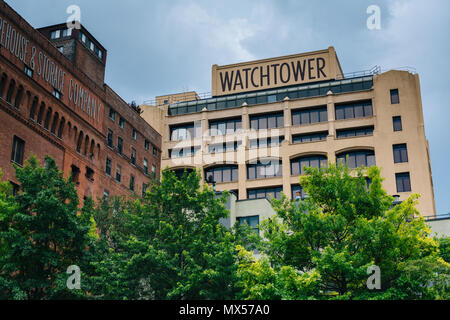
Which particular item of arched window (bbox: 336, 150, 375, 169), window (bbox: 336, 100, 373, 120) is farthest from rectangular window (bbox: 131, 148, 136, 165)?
window (bbox: 336, 100, 373, 120)

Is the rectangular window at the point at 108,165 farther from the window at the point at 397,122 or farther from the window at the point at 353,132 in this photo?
the window at the point at 397,122

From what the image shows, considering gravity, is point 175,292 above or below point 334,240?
below

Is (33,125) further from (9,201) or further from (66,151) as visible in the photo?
(9,201)

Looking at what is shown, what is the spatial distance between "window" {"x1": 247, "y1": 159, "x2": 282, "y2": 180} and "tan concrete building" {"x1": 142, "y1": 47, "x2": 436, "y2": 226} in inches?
5.2

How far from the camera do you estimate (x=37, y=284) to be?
2641cm

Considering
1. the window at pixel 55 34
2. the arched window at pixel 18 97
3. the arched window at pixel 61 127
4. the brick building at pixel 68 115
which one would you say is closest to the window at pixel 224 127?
the brick building at pixel 68 115

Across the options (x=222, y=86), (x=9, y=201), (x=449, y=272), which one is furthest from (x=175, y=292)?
(x=222, y=86)

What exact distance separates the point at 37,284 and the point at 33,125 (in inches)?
757

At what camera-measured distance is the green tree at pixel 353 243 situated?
2309cm

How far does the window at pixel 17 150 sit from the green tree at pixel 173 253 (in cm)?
1245

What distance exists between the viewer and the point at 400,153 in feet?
218

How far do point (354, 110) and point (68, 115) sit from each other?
1545 inches

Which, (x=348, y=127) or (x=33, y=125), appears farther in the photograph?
(x=348, y=127)
